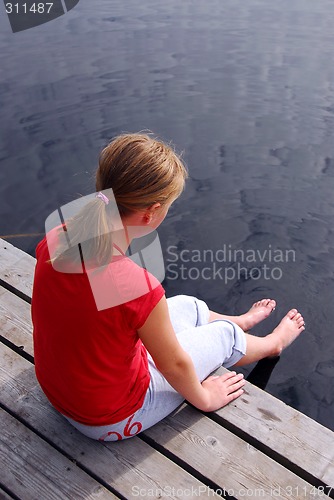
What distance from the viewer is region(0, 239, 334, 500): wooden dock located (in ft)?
7.27

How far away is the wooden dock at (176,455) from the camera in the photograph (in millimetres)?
2217

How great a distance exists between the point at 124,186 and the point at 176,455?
1.22m

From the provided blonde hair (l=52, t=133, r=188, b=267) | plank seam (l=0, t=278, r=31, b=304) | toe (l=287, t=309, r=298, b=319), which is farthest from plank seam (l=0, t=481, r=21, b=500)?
toe (l=287, t=309, r=298, b=319)

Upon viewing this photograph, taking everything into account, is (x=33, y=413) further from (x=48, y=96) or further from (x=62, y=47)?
(x=62, y=47)

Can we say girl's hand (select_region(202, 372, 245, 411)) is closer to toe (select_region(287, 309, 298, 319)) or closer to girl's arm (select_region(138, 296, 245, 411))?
girl's arm (select_region(138, 296, 245, 411))

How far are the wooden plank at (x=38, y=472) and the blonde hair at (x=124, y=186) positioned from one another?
0.98 meters

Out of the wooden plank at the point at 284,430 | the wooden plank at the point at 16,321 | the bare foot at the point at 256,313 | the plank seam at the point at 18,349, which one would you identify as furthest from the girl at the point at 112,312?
the bare foot at the point at 256,313

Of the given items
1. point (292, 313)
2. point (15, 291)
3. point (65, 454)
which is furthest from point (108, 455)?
point (292, 313)

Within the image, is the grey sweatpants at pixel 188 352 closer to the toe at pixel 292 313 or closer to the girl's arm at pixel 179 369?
the girl's arm at pixel 179 369

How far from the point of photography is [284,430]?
2459 mm

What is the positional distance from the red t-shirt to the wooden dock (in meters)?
0.20

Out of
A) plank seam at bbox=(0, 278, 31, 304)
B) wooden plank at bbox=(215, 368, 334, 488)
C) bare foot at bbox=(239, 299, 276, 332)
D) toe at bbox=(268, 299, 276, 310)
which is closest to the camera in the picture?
wooden plank at bbox=(215, 368, 334, 488)

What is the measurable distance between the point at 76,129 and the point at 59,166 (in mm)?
835

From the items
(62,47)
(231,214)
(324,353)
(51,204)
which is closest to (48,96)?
(62,47)
